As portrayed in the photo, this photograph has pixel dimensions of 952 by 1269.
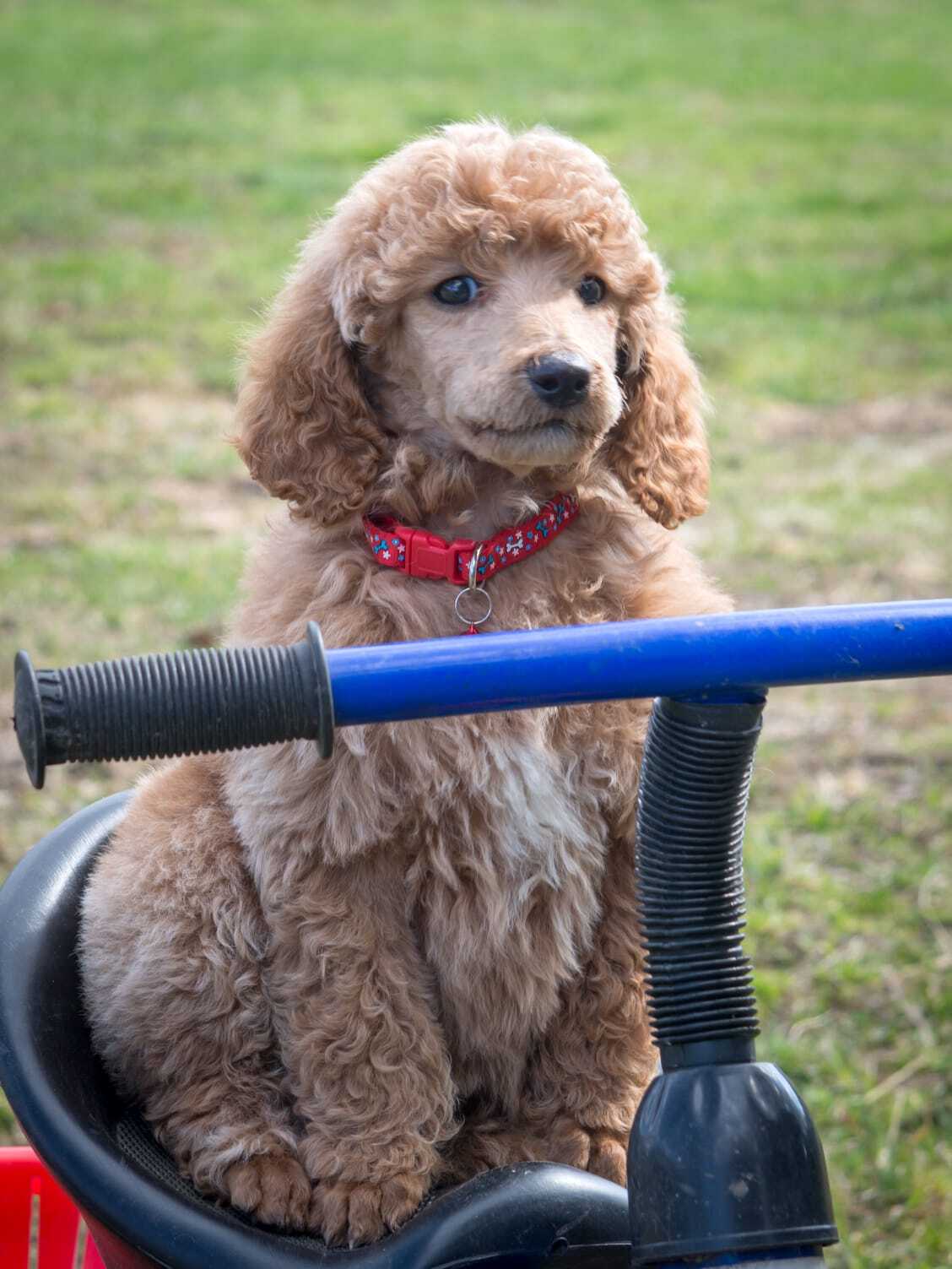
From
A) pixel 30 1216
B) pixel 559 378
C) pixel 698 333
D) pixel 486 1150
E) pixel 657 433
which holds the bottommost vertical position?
pixel 698 333

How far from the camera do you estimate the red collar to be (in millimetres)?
1866

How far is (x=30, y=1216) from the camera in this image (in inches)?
84.2

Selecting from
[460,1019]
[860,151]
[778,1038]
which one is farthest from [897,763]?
[860,151]

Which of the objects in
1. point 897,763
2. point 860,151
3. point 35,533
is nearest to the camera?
point 897,763

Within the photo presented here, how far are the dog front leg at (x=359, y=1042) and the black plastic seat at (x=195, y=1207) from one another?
9 centimetres

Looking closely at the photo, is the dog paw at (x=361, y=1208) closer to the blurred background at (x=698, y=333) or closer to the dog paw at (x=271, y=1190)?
the dog paw at (x=271, y=1190)

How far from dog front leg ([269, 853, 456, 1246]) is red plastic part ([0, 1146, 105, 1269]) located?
480mm

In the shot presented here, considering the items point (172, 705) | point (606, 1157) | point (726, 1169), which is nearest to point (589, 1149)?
point (606, 1157)

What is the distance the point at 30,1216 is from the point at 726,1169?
1230mm

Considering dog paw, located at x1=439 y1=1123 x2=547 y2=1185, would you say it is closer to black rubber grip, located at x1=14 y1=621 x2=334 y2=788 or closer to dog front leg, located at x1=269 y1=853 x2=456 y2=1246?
dog front leg, located at x1=269 y1=853 x2=456 y2=1246

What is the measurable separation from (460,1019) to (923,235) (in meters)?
7.45

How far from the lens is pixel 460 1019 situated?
194 cm

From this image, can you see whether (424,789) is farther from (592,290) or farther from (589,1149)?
(592,290)

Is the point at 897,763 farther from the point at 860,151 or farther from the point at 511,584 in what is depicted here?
the point at 860,151
